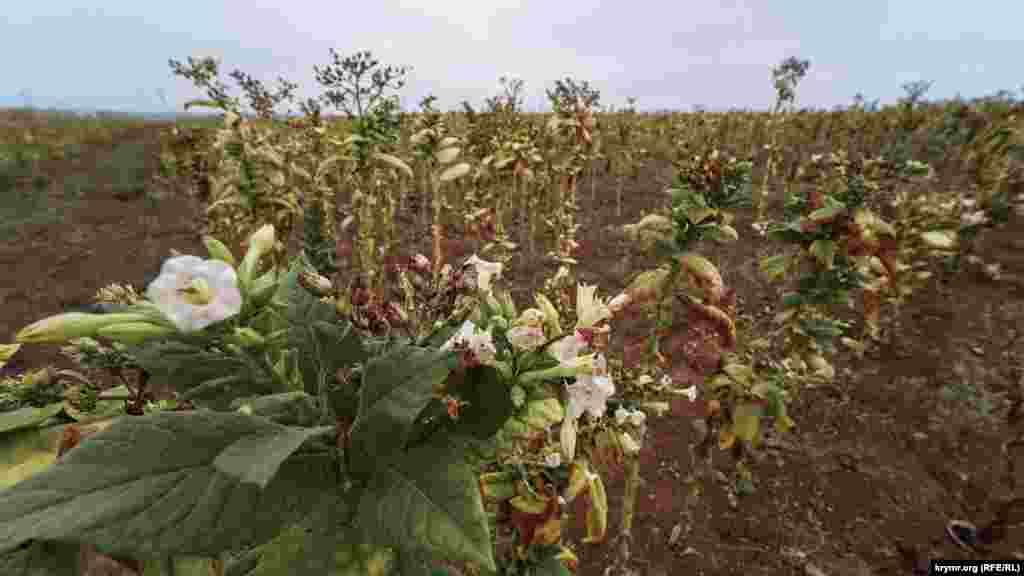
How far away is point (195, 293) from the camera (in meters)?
0.72

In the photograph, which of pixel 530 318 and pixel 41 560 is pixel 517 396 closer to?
pixel 530 318

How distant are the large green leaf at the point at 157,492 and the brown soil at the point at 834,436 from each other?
2780 mm

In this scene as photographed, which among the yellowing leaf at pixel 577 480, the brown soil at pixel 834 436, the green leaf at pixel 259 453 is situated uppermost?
the green leaf at pixel 259 453

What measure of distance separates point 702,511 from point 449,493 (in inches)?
129

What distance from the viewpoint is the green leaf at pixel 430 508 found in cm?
64

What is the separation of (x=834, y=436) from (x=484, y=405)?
14.5 feet

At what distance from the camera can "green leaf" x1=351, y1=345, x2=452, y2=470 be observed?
68 centimetres

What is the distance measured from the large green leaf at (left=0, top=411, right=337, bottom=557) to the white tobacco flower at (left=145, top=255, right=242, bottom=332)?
0.44 feet

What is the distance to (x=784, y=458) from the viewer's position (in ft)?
12.5

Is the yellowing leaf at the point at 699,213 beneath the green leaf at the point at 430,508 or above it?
above

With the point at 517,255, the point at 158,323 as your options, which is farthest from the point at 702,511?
the point at 517,255

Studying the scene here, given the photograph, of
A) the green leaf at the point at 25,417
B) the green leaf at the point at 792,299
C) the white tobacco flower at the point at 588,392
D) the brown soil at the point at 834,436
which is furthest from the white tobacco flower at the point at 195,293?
the green leaf at the point at 792,299

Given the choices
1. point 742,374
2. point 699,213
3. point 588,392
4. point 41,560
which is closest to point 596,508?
point 588,392

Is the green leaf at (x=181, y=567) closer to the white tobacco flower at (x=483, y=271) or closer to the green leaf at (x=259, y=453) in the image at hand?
the green leaf at (x=259, y=453)
